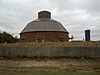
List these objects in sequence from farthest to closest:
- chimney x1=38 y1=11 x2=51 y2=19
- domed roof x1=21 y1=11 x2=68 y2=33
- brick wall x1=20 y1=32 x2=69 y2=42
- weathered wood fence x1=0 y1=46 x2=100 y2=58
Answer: chimney x1=38 y1=11 x2=51 y2=19 → domed roof x1=21 y1=11 x2=68 y2=33 → brick wall x1=20 y1=32 x2=69 y2=42 → weathered wood fence x1=0 y1=46 x2=100 y2=58

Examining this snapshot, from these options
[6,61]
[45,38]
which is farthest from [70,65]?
[45,38]

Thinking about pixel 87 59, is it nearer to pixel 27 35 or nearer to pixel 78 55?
pixel 78 55

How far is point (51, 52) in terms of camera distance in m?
26.0

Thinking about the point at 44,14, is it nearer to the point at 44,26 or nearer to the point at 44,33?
the point at 44,26

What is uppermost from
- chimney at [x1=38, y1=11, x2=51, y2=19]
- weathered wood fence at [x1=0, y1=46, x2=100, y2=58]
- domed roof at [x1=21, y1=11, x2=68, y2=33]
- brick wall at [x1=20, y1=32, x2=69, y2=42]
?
chimney at [x1=38, y1=11, x2=51, y2=19]

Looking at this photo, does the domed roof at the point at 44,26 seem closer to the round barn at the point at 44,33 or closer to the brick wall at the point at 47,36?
the round barn at the point at 44,33

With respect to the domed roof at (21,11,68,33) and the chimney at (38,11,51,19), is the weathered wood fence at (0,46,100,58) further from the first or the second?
the chimney at (38,11,51,19)

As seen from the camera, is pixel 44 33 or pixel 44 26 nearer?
pixel 44 33

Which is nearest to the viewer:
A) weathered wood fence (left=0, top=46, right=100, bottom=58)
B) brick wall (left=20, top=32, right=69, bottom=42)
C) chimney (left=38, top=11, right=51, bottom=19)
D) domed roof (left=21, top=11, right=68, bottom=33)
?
weathered wood fence (left=0, top=46, right=100, bottom=58)

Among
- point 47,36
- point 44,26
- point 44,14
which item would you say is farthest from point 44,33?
point 44,14

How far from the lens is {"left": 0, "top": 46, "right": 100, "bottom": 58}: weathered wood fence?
25953 mm

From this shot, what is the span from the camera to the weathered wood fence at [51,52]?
25953mm

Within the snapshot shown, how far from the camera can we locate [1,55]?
26.2m

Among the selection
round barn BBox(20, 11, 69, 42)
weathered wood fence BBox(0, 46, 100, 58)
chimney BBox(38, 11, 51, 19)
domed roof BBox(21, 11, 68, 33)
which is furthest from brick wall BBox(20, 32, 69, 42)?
weathered wood fence BBox(0, 46, 100, 58)
